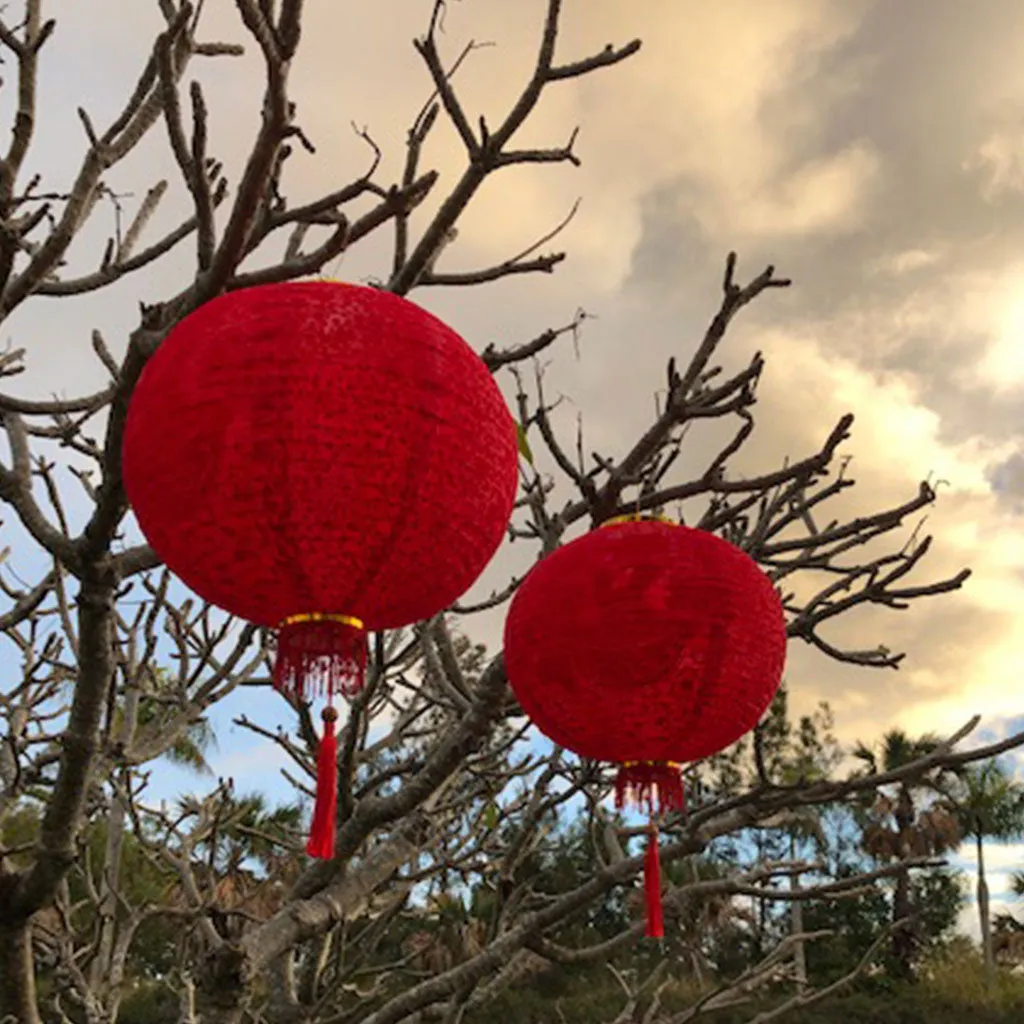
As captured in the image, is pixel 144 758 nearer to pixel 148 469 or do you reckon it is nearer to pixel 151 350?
pixel 151 350

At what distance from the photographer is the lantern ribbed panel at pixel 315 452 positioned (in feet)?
5.66

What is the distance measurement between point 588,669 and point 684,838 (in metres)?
1.25

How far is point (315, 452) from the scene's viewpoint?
1.71 metres

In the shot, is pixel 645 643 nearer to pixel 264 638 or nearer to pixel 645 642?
pixel 645 642

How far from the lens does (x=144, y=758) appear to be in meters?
4.00

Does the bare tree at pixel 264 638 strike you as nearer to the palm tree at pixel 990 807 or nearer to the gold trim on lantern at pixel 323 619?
the gold trim on lantern at pixel 323 619

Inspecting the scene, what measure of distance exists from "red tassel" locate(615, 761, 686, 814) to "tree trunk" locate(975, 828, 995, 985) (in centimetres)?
2443

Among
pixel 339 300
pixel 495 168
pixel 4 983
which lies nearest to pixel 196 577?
pixel 339 300

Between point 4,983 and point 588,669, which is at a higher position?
point 588,669

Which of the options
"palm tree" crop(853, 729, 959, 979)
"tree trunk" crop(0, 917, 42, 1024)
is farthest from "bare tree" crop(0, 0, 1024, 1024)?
"palm tree" crop(853, 729, 959, 979)

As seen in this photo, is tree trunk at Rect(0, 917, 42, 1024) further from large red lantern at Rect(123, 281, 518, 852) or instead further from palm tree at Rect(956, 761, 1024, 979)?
palm tree at Rect(956, 761, 1024, 979)

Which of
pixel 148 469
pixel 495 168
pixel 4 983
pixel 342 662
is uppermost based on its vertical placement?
pixel 495 168

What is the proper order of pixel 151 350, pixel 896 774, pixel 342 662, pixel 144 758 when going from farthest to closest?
pixel 144 758 → pixel 896 774 → pixel 151 350 → pixel 342 662

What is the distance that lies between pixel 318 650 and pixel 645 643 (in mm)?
731
